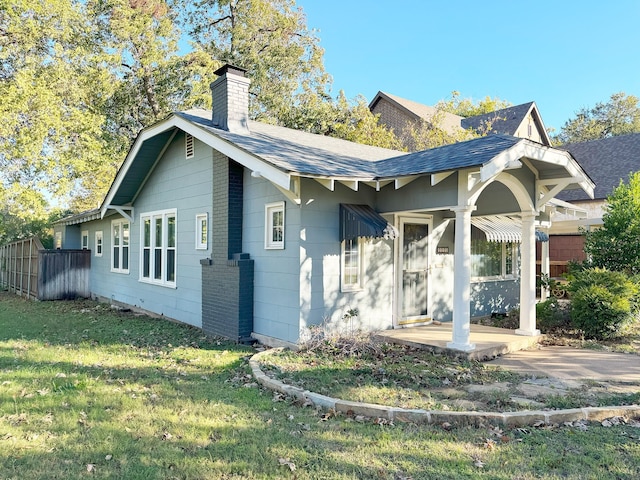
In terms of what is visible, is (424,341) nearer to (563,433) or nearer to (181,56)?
(563,433)

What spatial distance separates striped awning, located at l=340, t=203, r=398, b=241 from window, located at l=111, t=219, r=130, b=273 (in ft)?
28.9

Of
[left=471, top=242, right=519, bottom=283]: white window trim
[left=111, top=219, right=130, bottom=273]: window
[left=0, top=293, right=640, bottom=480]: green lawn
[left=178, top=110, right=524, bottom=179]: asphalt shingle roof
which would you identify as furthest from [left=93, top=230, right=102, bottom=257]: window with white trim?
[left=471, top=242, right=519, bottom=283]: white window trim

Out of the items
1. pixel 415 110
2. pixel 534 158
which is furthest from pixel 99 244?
pixel 415 110

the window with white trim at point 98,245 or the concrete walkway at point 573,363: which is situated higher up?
the window with white trim at point 98,245

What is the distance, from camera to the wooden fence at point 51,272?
1598 centimetres

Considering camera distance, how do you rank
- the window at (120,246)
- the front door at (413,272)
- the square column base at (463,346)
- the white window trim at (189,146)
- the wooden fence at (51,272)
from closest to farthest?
the square column base at (463,346) → the front door at (413,272) → the white window trim at (189,146) → the window at (120,246) → the wooden fence at (51,272)

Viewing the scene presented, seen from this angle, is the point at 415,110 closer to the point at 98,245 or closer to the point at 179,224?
the point at 98,245

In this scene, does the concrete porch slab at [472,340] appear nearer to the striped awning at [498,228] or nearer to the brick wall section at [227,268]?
the striped awning at [498,228]

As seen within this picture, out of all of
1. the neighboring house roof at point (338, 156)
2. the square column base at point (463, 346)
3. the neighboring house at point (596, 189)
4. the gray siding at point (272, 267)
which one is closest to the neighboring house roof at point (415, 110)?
the neighboring house at point (596, 189)

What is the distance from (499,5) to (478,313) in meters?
14.9

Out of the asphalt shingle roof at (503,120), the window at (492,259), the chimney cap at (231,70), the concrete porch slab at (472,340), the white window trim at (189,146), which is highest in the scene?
the asphalt shingle roof at (503,120)

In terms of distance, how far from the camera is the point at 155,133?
10750 millimetres

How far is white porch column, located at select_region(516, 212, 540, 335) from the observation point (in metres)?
8.67

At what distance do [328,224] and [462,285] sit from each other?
252cm
